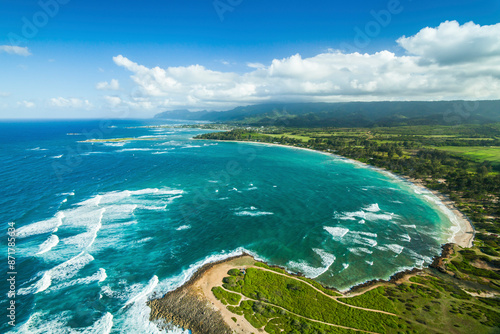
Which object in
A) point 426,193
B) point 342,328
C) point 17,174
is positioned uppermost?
point 17,174

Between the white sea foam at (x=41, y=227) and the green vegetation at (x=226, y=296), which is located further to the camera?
the white sea foam at (x=41, y=227)

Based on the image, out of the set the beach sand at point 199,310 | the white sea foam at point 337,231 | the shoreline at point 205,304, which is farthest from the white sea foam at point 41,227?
the white sea foam at point 337,231

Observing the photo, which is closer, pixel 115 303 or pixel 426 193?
pixel 115 303

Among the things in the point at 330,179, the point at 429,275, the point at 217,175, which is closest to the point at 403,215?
the point at 429,275

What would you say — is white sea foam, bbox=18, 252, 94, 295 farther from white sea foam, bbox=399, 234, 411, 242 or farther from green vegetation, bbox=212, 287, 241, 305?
white sea foam, bbox=399, 234, 411, 242

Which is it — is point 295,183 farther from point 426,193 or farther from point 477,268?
point 477,268

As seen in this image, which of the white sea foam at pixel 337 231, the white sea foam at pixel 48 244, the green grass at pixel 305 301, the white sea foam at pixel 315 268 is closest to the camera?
the green grass at pixel 305 301

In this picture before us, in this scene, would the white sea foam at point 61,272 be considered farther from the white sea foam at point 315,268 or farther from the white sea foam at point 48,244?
the white sea foam at point 315,268
